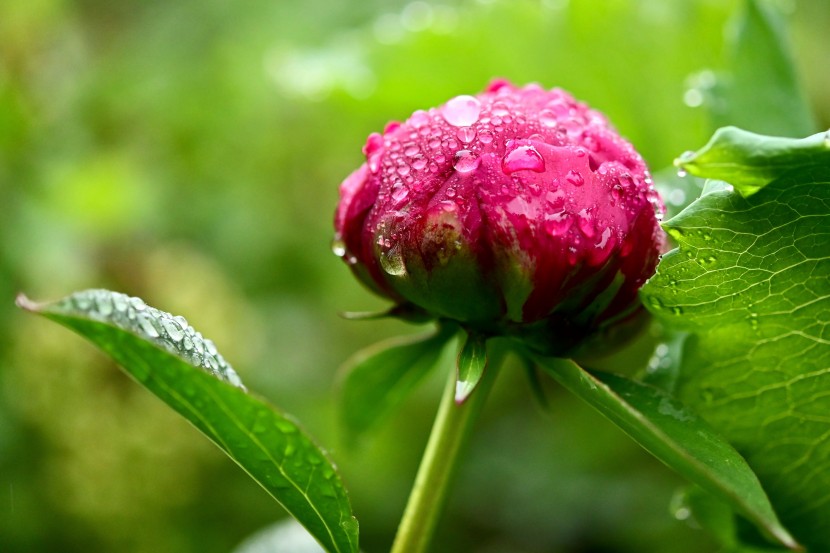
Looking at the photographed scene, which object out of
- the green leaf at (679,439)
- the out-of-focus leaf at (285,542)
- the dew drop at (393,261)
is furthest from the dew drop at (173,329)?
the out-of-focus leaf at (285,542)

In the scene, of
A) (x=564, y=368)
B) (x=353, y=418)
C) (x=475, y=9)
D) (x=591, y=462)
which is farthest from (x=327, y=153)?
(x=564, y=368)

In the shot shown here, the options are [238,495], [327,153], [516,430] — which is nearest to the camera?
[238,495]

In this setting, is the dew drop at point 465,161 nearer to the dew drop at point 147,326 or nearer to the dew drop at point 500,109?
the dew drop at point 500,109

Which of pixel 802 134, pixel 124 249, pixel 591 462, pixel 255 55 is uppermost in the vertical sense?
pixel 255 55

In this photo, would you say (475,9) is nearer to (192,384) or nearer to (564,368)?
(564,368)

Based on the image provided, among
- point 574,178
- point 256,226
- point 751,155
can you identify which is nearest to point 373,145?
point 574,178

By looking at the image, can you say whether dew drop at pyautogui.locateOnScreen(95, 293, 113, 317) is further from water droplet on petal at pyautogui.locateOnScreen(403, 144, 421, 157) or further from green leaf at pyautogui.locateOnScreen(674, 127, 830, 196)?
green leaf at pyautogui.locateOnScreen(674, 127, 830, 196)
